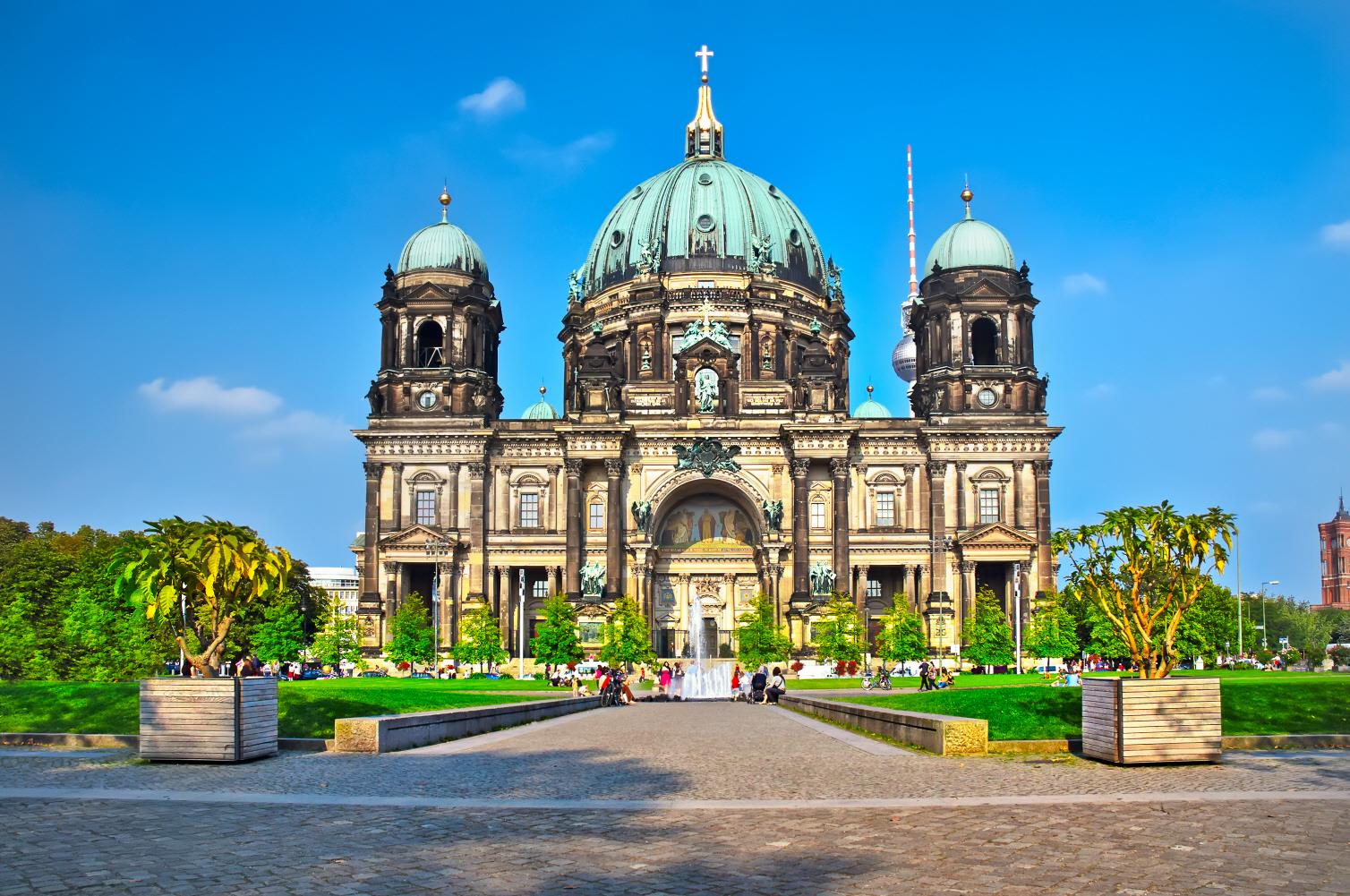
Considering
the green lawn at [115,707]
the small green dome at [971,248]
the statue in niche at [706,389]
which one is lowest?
the green lawn at [115,707]

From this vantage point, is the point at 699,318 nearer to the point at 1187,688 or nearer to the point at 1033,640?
the point at 1033,640

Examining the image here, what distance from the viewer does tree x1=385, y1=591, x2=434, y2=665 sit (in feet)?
264

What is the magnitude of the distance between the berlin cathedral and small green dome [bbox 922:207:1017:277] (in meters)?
0.16

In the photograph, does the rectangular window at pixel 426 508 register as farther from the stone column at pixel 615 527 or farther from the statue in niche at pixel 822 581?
the statue in niche at pixel 822 581

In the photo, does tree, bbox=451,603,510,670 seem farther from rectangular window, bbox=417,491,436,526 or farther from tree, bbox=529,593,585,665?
rectangular window, bbox=417,491,436,526

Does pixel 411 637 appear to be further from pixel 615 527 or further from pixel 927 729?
pixel 927 729

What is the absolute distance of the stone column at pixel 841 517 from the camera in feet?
286

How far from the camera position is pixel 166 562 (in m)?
23.1

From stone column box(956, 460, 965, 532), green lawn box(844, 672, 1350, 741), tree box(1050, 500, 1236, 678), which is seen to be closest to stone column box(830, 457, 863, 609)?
stone column box(956, 460, 965, 532)

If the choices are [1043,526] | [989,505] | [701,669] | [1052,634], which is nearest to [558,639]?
[701,669]

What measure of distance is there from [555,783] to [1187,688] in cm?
1003

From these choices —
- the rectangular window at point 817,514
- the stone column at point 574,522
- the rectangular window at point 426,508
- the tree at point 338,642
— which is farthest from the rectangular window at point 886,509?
the tree at point 338,642

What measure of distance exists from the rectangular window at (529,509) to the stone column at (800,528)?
57.4 ft

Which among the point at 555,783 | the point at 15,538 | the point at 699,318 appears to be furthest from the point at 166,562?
the point at 15,538
